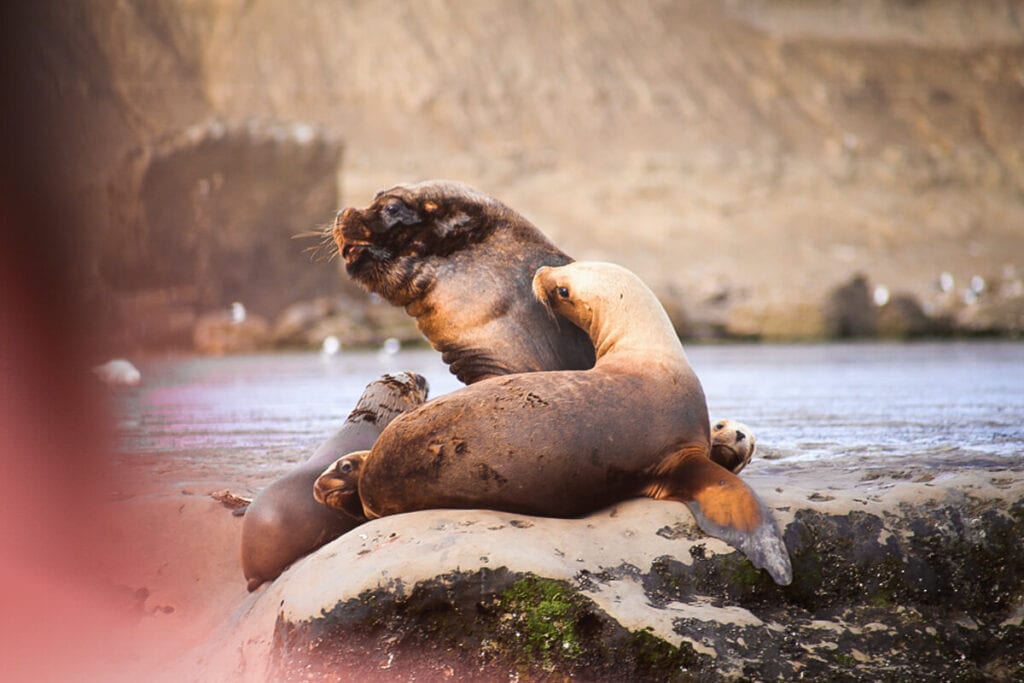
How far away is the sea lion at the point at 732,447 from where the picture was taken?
121 inches

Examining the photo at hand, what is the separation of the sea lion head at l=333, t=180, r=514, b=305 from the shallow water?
122 cm

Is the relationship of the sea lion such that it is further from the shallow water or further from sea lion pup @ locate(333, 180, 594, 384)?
the shallow water

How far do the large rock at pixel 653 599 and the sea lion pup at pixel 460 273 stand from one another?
707 mm

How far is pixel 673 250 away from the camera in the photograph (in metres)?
29.3

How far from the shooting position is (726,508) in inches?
101

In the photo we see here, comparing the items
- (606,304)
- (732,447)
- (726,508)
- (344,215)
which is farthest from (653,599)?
(344,215)

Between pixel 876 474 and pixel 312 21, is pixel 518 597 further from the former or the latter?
pixel 312 21

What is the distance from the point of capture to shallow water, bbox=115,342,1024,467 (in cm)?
437

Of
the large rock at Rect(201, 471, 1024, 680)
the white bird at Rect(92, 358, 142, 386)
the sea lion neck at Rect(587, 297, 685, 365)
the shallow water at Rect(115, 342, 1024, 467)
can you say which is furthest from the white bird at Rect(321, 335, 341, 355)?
the large rock at Rect(201, 471, 1024, 680)

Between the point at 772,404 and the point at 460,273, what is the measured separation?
3.63 metres

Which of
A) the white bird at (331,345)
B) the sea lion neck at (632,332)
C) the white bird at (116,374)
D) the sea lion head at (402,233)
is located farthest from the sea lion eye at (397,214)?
the white bird at (331,345)

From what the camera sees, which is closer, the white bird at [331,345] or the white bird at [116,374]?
the white bird at [116,374]

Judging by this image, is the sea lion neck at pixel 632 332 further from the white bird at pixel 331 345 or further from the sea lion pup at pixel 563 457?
the white bird at pixel 331 345

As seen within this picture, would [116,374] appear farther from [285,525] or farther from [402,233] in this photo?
[285,525]
